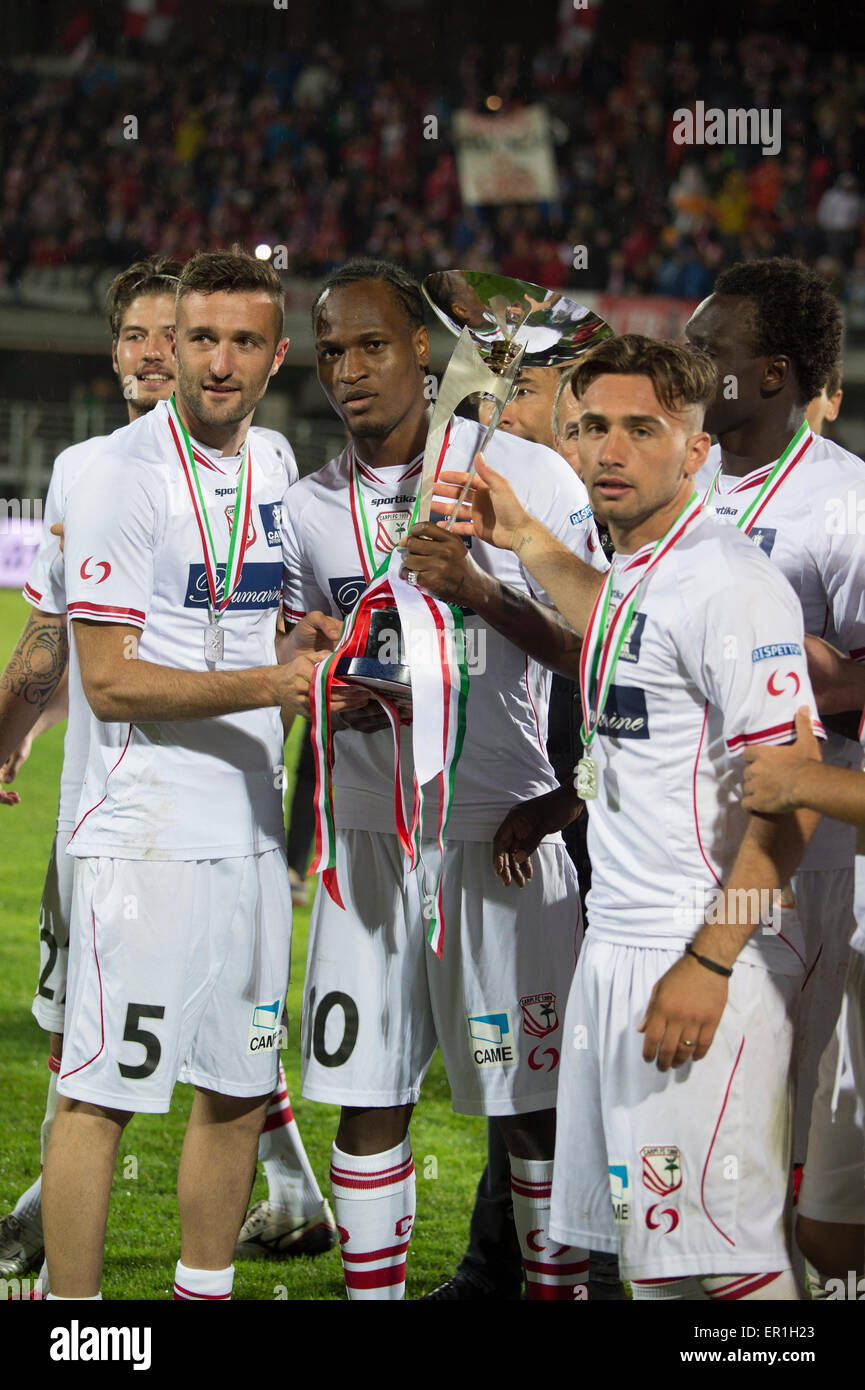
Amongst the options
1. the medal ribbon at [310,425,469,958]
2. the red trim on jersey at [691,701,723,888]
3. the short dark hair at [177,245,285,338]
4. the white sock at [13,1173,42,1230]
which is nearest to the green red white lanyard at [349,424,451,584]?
the medal ribbon at [310,425,469,958]

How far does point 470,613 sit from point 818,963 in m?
1.00

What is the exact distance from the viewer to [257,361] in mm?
A: 2982

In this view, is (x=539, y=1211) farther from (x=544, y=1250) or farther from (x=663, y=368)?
(x=663, y=368)

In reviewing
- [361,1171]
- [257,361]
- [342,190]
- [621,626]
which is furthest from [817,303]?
[342,190]

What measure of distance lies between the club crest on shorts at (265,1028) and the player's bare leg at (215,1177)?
108mm

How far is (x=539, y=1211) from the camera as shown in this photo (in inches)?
115

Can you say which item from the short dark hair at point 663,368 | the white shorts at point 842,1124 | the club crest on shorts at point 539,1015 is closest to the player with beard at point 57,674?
the club crest on shorts at point 539,1015

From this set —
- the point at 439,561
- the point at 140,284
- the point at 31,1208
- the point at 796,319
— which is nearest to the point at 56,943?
the point at 31,1208

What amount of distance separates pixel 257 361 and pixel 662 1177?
1.79 metres

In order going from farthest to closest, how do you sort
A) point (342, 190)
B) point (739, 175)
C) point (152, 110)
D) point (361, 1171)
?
point (152, 110) < point (342, 190) < point (739, 175) < point (361, 1171)

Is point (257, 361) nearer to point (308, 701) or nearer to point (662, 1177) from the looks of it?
point (308, 701)

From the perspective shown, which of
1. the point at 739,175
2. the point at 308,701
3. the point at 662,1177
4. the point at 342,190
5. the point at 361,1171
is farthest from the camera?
the point at 342,190

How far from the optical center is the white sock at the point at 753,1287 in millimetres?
2357

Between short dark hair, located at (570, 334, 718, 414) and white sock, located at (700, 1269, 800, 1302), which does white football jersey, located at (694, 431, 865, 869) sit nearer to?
short dark hair, located at (570, 334, 718, 414)
